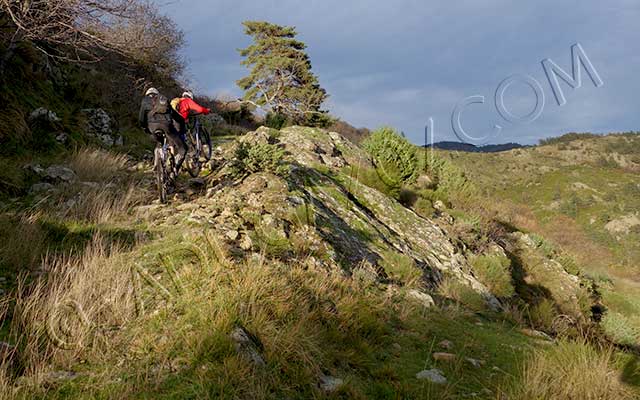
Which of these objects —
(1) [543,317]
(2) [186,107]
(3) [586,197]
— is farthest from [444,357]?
(3) [586,197]

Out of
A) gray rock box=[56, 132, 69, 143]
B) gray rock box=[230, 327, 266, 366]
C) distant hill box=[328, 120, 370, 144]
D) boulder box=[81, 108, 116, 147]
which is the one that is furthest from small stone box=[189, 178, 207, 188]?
distant hill box=[328, 120, 370, 144]

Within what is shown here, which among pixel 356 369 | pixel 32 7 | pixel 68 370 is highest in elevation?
pixel 32 7

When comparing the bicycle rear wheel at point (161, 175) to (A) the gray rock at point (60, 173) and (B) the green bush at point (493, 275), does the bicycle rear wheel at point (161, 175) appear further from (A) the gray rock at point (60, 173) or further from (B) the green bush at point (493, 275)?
(B) the green bush at point (493, 275)

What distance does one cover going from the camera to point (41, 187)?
6953mm

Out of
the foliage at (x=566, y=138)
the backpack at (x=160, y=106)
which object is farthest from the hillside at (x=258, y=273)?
the foliage at (x=566, y=138)

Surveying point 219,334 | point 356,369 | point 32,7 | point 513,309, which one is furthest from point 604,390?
point 32,7

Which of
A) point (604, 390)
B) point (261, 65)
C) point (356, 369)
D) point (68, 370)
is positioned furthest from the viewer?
point (261, 65)

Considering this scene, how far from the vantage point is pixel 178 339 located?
3.09 m

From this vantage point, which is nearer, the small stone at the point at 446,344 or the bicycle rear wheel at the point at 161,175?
the small stone at the point at 446,344

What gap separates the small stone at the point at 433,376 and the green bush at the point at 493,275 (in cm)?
541

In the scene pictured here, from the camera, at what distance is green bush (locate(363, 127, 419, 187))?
1262 centimetres

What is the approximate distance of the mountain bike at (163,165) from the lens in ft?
22.6

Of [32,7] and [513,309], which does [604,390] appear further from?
[32,7]

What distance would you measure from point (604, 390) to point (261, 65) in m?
31.7
